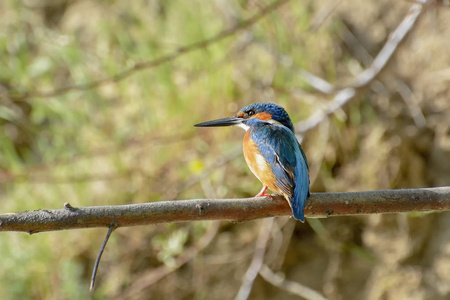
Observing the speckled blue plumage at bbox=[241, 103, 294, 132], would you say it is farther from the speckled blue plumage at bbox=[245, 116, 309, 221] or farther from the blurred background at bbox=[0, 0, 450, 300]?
the blurred background at bbox=[0, 0, 450, 300]

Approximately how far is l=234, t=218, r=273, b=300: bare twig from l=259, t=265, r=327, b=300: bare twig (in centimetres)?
6

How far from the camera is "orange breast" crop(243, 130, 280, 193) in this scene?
1.92 m

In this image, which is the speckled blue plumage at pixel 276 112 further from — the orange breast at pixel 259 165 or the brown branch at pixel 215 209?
the brown branch at pixel 215 209

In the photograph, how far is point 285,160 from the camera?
6.45 ft

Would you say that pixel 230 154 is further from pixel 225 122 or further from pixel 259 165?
pixel 259 165

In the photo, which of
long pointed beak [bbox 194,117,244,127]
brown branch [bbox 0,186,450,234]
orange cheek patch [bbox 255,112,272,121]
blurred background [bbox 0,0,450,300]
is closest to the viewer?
brown branch [bbox 0,186,450,234]

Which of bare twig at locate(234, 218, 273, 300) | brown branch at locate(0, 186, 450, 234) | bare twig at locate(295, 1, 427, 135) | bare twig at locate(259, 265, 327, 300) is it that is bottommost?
bare twig at locate(259, 265, 327, 300)

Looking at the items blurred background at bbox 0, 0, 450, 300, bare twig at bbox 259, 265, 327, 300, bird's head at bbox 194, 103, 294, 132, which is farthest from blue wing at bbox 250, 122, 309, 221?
bare twig at bbox 259, 265, 327, 300

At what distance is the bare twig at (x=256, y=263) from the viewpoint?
9.47ft

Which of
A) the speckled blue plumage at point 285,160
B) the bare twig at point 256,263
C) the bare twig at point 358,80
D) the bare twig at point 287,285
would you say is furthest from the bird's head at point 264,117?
the bare twig at point 287,285

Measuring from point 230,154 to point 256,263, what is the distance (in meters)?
0.66

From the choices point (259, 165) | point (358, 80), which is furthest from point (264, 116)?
point (358, 80)

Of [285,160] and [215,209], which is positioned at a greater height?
[215,209]

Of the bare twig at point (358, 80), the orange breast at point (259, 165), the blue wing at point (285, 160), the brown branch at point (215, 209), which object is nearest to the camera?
the brown branch at point (215, 209)
